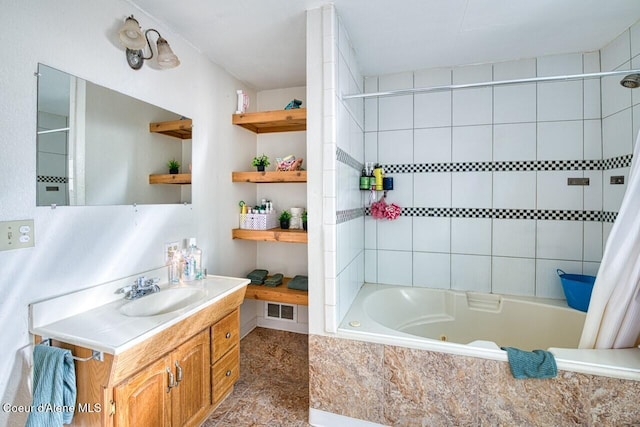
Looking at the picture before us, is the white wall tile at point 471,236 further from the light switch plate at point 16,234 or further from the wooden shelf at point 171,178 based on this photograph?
the light switch plate at point 16,234

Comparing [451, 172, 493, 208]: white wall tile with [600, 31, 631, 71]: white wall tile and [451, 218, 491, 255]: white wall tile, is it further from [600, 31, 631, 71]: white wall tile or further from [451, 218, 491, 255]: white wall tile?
[600, 31, 631, 71]: white wall tile

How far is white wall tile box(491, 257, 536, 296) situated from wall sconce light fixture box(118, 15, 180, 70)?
2.75m

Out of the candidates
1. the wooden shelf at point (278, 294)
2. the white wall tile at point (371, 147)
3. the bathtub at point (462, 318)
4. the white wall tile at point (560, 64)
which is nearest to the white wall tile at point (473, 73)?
the white wall tile at point (560, 64)

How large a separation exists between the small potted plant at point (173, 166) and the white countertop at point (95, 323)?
2.60ft

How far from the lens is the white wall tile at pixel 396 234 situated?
2576 mm

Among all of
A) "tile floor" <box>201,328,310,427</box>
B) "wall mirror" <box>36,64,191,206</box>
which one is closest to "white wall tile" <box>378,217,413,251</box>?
"tile floor" <box>201,328,310,427</box>

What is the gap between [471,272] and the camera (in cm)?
244

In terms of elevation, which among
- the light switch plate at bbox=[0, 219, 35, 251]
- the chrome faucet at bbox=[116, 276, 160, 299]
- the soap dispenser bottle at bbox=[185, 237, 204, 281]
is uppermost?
the light switch plate at bbox=[0, 219, 35, 251]

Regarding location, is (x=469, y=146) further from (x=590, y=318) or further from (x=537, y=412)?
(x=537, y=412)

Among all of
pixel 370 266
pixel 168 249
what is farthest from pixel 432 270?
pixel 168 249

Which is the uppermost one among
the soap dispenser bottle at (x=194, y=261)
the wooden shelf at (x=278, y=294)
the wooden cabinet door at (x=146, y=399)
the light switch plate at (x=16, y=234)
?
the light switch plate at (x=16, y=234)

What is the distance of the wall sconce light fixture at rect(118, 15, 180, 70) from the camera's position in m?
1.49

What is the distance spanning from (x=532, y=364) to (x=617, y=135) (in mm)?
1724

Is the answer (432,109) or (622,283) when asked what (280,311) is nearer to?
(432,109)
